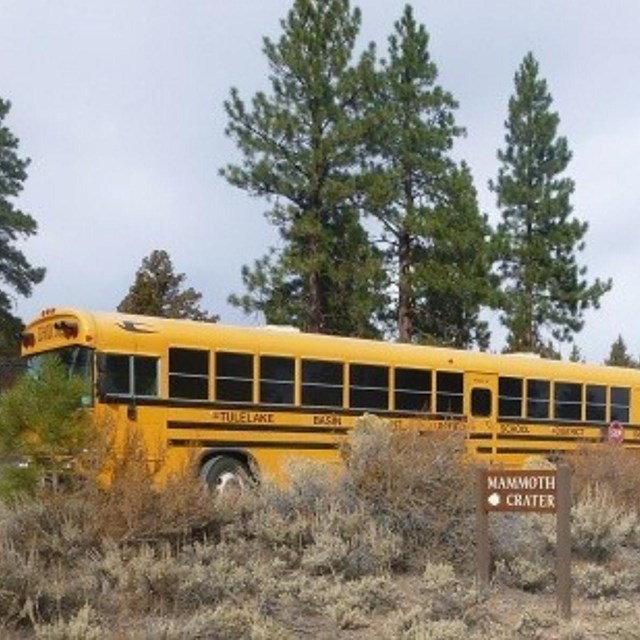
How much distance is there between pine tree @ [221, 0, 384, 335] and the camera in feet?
111

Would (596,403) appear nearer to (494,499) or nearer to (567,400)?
(567,400)

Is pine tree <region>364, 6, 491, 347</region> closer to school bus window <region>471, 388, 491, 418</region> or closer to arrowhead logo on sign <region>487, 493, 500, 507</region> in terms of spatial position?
school bus window <region>471, 388, 491, 418</region>

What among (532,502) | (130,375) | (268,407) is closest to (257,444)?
(268,407)

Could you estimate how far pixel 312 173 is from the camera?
3391 cm

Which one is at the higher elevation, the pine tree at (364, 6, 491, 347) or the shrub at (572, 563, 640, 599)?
the pine tree at (364, 6, 491, 347)

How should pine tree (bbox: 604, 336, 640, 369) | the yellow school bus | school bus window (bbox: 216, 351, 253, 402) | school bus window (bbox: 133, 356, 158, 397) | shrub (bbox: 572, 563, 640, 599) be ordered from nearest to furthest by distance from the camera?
shrub (bbox: 572, 563, 640, 599) < the yellow school bus < school bus window (bbox: 133, 356, 158, 397) < school bus window (bbox: 216, 351, 253, 402) < pine tree (bbox: 604, 336, 640, 369)

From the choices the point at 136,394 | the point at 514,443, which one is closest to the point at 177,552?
the point at 136,394

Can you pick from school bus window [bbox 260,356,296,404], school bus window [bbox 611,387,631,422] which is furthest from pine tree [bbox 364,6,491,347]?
school bus window [bbox 260,356,296,404]

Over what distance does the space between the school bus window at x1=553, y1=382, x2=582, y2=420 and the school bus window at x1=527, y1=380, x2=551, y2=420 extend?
0.27 m

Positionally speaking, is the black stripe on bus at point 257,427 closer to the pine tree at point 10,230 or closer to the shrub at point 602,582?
the shrub at point 602,582

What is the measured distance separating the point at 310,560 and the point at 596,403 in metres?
15.1

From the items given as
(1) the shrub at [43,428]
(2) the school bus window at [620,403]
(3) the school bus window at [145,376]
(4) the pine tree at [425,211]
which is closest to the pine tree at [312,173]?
(4) the pine tree at [425,211]

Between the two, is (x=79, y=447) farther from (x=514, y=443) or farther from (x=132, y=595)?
(x=514, y=443)

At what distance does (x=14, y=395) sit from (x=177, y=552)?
169cm
